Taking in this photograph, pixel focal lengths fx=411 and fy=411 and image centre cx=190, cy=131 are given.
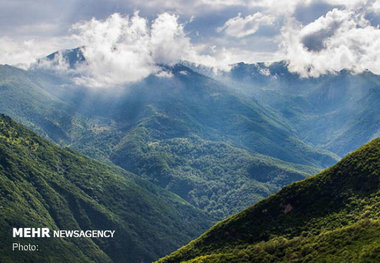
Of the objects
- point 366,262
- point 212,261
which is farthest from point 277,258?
point 366,262

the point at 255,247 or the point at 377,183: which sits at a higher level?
the point at 377,183

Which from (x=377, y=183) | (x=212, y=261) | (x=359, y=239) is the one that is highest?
(x=377, y=183)

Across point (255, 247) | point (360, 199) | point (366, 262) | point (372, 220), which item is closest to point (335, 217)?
point (360, 199)

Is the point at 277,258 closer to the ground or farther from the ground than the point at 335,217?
closer to the ground

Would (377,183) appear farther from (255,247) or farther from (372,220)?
(255,247)

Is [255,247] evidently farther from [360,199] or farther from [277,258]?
[360,199]

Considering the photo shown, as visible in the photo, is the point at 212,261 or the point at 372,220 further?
the point at 212,261

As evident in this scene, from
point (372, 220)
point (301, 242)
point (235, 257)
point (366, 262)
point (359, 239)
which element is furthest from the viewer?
point (235, 257)

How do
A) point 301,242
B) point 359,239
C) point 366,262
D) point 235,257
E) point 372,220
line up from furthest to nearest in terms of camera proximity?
point 235,257 → point 301,242 → point 372,220 → point 359,239 → point 366,262

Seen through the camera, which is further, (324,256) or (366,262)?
(324,256)
